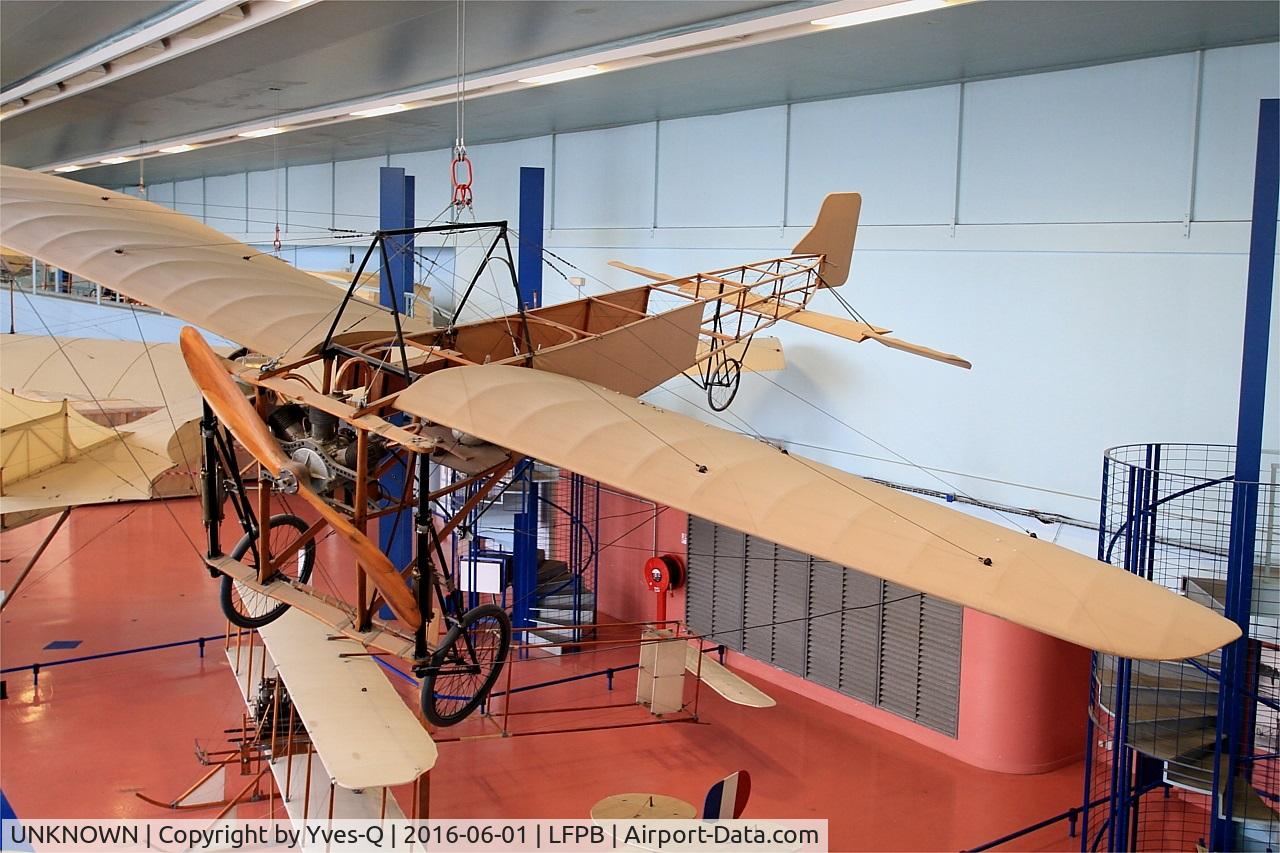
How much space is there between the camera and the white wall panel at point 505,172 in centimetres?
1598

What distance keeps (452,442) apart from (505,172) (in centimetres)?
1199

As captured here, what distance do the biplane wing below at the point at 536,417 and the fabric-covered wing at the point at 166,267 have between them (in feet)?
0.05

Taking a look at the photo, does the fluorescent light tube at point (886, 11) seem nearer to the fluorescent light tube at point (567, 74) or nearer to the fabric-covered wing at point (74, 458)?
the fluorescent light tube at point (567, 74)

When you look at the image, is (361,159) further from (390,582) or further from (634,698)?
(390,582)

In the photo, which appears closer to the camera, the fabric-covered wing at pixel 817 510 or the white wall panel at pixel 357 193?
the fabric-covered wing at pixel 817 510

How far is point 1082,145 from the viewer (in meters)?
9.18

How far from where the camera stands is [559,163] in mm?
15633

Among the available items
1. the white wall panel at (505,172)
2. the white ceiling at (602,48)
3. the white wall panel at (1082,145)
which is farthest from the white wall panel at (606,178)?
the white wall panel at (1082,145)

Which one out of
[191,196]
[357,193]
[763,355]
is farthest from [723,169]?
[191,196]

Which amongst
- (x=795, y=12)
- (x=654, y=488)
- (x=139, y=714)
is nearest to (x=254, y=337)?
(x=654, y=488)

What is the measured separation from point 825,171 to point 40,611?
37.0ft

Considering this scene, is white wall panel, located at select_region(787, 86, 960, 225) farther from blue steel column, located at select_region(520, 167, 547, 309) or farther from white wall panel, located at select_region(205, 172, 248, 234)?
white wall panel, located at select_region(205, 172, 248, 234)

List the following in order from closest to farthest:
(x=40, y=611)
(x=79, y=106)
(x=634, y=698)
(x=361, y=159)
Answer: (x=634, y=698) < (x=40, y=611) < (x=79, y=106) < (x=361, y=159)

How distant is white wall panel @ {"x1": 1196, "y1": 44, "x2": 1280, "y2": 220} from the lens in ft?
26.1
